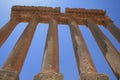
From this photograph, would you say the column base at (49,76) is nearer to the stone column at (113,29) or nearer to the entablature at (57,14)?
the stone column at (113,29)

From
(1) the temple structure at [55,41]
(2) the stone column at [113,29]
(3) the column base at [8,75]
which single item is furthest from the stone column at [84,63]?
(2) the stone column at [113,29]

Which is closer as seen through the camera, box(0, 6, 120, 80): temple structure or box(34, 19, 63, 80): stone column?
box(34, 19, 63, 80): stone column

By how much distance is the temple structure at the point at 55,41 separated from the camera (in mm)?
14491

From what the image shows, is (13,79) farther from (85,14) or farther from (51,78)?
(85,14)

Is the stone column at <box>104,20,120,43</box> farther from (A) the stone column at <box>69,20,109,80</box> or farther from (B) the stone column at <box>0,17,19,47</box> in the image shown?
(B) the stone column at <box>0,17,19,47</box>

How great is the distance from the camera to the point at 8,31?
88.5 ft

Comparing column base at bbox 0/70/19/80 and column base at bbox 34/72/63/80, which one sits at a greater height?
column base at bbox 0/70/19/80

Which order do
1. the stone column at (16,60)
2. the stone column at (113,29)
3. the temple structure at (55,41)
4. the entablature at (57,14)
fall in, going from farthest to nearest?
the entablature at (57,14) < the stone column at (113,29) < the temple structure at (55,41) < the stone column at (16,60)

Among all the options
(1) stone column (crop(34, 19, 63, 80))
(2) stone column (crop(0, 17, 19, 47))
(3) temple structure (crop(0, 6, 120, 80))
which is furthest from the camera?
(2) stone column (crop(0, 17, 19, 47))

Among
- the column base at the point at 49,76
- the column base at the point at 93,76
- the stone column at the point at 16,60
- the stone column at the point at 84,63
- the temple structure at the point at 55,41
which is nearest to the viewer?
the column base at the point at 49,76

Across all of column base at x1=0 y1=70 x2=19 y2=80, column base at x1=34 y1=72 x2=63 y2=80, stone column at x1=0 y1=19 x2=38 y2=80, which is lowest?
column base at x1=34 y1=72 x2=63 y2=80

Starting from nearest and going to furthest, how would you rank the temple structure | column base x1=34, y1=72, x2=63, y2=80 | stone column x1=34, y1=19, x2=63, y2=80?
column base x1=34, y1=72, x2=63, y2=80
stone column x1=34, y1=19, x2=63, y2=80
the temple structure

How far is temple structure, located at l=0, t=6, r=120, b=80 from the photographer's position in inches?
570

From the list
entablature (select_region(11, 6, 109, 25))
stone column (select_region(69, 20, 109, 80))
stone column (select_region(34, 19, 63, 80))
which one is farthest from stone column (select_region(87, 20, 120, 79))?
entablature (select_region(11, 6, 109, 25))
